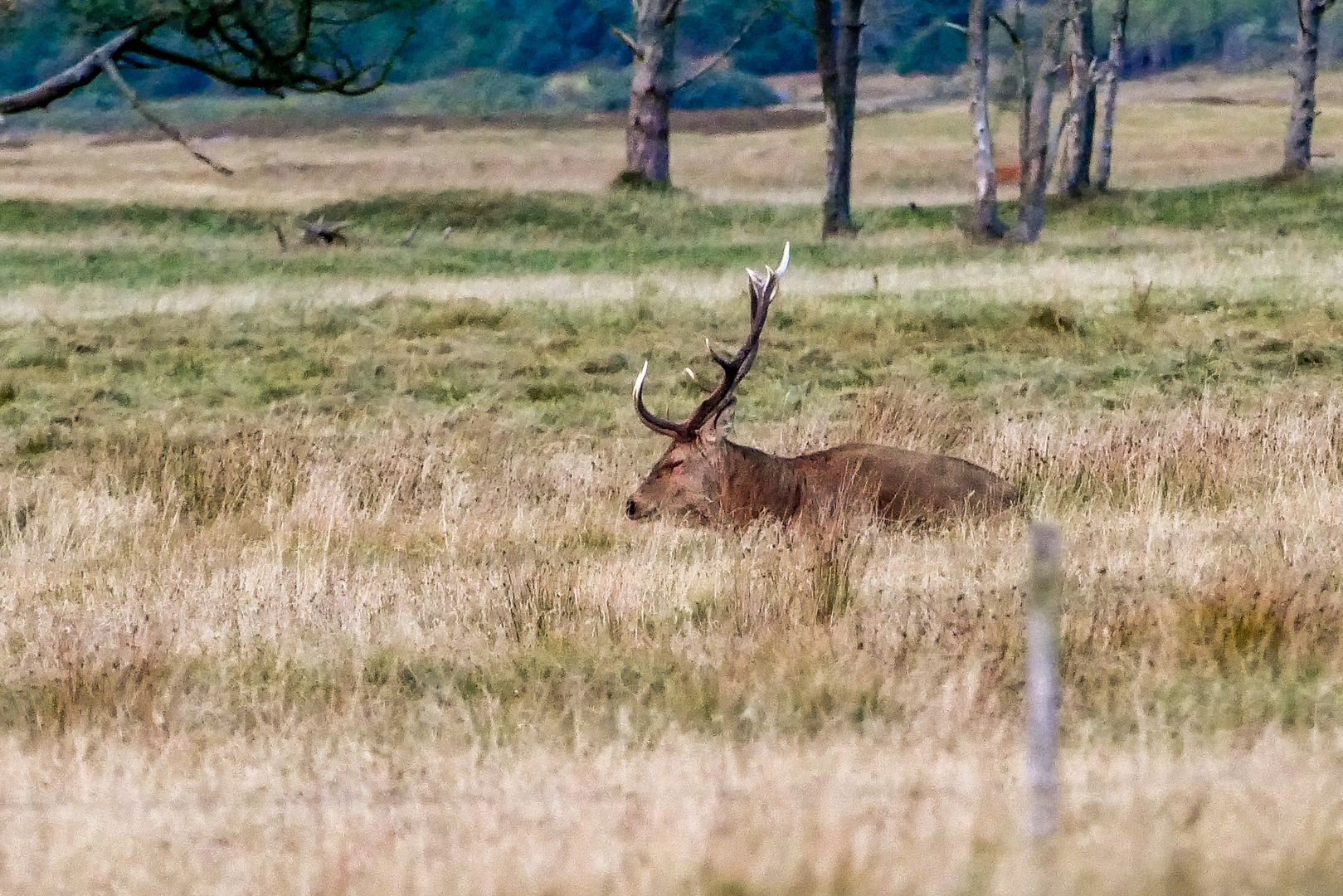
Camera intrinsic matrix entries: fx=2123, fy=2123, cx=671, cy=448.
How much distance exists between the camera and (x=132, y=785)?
5.74m

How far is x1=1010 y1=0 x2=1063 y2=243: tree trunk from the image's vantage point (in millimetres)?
30328

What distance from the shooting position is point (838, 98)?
34.9m


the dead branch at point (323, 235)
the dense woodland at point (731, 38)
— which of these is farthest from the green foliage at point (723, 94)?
the dead branch at point (323, 235)

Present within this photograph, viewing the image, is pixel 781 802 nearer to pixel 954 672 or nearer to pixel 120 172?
pixel 954 672

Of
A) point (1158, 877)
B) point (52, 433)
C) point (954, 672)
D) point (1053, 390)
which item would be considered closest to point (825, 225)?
point (1053, 390)

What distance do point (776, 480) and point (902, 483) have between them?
61 cm

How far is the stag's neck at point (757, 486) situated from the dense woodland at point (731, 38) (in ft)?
270

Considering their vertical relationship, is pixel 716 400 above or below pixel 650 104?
above

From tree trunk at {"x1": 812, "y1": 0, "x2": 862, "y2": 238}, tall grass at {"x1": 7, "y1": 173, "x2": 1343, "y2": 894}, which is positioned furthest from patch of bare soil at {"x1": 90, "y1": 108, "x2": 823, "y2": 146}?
tall grass at {"x1": 7, "y1": 173, "x2": 1343, "y2": 894}

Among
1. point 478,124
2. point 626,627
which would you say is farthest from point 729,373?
point 478,124

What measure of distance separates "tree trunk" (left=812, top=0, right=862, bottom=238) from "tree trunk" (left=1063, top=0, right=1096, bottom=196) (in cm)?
491

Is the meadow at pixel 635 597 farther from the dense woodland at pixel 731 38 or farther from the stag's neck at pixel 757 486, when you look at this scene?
the dense woodland at pixel 731 38

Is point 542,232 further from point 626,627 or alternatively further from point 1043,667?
point 1043,667

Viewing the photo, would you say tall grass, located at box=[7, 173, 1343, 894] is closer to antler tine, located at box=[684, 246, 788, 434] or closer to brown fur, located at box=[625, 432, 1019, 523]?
brown fur, located at box=[625, 432, 1019, 523]
